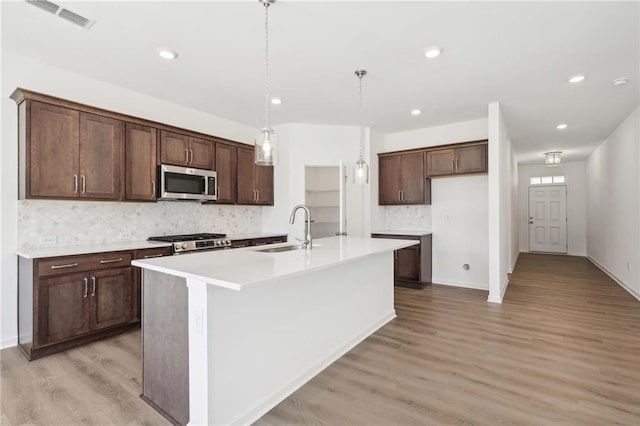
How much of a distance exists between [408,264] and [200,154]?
360cm

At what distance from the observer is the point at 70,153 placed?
3047 millimetres

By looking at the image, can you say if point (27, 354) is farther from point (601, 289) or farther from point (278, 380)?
point (601, 289)

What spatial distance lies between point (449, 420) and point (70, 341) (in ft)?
10.5

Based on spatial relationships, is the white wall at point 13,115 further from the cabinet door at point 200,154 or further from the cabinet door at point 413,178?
the cabinet door at point 413,178

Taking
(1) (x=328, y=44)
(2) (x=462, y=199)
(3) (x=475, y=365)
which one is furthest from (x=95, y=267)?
(2) (x=462, y=199)

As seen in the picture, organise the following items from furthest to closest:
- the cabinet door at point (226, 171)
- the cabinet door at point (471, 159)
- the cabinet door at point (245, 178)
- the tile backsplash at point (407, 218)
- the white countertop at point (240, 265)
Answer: the tile backsplash at point (407, 218) → the cabinet door at point (245, 178) → the cabinet door at point (471, 159) → the cabinet door at point (226, 171) → the white countertop at point (240, 265)

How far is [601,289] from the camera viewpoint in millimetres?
5008

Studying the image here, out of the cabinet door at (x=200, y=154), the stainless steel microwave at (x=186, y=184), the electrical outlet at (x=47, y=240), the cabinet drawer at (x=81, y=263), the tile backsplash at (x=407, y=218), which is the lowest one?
the cabinet drawer at (x=81, y=263)

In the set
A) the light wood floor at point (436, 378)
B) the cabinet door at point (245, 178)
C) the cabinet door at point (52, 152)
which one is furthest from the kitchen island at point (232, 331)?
the cabinet door at point (245, 178)

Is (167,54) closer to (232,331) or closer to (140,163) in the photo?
(140,163)

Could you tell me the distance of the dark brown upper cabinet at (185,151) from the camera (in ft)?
12.6

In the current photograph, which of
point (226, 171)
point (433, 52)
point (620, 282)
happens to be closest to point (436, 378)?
point (433, 52)

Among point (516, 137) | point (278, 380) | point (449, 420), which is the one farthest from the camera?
point (516, 137)

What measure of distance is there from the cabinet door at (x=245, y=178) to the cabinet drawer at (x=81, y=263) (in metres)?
1.91
